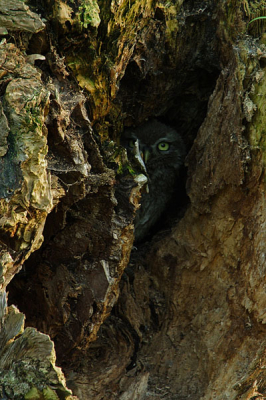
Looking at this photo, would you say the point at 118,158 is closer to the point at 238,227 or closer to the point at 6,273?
the point at 238,227

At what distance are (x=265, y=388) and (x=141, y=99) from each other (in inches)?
79.2

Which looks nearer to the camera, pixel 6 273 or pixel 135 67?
pixel 6 273

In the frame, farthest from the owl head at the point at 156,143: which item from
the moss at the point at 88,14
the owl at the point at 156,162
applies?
the moss at the point at 88,14

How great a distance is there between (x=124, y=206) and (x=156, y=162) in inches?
71.9

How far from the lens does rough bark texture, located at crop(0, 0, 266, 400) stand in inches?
74.4

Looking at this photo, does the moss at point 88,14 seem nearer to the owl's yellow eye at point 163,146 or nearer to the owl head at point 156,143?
the owl head at point 156,143

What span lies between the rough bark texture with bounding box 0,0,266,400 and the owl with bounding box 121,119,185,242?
25.2 inches

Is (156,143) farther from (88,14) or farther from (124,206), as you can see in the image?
(88,14)

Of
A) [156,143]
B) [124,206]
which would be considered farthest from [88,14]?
[156,143]

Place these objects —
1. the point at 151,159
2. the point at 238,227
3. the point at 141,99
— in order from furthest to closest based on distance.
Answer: the point at 151,159
the point at 141,99
the point at 238,227

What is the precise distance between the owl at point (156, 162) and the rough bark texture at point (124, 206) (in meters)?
0.64

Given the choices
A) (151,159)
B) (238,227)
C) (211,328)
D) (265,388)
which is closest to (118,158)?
(238,227)

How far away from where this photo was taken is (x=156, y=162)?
4207mm

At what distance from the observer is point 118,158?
246 centimetres
